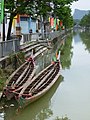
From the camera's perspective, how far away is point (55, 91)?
19078mm

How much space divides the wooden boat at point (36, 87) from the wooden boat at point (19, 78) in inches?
12.3

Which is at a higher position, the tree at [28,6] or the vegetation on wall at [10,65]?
the tree at [28,6]

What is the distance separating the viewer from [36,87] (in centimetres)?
1636

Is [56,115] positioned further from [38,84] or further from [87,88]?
[87,88]

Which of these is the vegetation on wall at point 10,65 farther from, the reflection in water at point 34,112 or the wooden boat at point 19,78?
the reflection in water at point 34,112

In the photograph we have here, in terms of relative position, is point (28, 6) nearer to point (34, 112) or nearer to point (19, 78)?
point (19, 78)

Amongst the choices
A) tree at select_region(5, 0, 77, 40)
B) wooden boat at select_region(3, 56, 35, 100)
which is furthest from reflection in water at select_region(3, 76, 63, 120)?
tree at select_region(5, 0, 77, 40)

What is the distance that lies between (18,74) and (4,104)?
3892mm

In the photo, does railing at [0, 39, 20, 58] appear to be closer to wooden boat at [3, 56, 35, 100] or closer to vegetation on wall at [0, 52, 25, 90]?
vegetation on wall at [0, 52, 25, 90]

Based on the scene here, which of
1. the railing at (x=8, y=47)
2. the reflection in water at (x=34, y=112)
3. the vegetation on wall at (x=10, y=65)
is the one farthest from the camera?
the railing at (x=8, y=47)

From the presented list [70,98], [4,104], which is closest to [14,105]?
[4,104]

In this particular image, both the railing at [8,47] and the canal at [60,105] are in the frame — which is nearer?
the canal at [60,105]

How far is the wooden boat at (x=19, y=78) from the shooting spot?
1440 cm

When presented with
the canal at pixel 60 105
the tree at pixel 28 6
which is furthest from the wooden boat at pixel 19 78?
A: the tree at pixel 28 6
